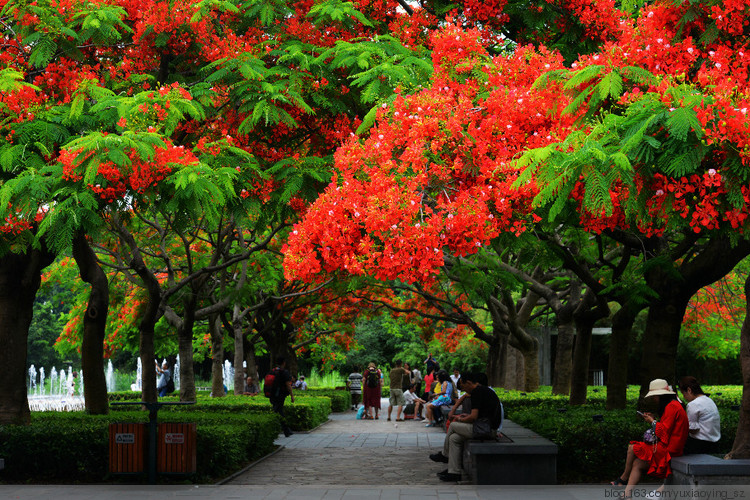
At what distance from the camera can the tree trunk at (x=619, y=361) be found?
15.1 metres

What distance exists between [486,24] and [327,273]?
181 inches

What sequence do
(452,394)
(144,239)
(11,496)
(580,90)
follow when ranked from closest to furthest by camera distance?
1. (580,90)
2. (11,496)
3. (452,394)
4. (144,239)

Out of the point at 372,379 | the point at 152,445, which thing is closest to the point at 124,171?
the point at 152,445

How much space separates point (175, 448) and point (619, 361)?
Answer: 829 centimetres

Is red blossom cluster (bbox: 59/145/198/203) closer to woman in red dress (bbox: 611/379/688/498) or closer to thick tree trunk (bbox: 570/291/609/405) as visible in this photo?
woman in red dress (bbox: 611/379/688/498)

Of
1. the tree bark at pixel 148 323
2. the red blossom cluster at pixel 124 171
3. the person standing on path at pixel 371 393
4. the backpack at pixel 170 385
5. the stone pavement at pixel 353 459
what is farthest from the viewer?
the backpack at pixel 170 385

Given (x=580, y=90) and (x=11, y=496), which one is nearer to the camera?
(x=580, y=90)

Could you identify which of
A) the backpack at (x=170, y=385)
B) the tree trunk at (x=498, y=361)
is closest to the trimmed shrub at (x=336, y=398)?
the backpack at (x=170, y=385)

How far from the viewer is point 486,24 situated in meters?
11.5

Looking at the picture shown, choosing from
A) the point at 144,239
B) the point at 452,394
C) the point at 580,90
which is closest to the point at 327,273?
the point at 580,90

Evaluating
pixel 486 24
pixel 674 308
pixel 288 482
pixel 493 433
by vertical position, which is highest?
pixel 486 24

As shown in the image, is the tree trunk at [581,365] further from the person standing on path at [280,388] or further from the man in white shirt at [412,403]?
the man in white shirt at [412,403]

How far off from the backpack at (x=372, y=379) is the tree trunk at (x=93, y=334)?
44.3 feet

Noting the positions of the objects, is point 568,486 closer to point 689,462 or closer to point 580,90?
point 689,462
